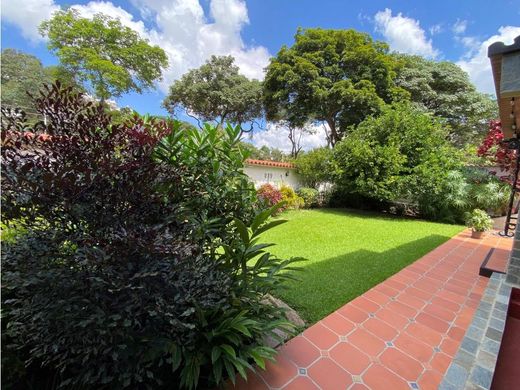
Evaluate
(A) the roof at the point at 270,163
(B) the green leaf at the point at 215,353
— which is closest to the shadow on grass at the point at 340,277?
(B) the green leaf at the point at 215,353

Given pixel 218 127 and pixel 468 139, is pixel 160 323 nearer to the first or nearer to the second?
pixel 218 127

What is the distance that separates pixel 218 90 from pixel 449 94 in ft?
54.0

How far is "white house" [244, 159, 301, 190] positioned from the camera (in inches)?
406

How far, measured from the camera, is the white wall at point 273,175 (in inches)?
408

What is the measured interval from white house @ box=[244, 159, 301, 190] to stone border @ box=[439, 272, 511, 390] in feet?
27.8

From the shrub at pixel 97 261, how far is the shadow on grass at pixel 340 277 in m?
0.98

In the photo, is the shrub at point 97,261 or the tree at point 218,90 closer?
the shrub at point 97,261

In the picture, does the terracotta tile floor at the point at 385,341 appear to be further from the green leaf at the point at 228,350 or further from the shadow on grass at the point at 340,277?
the green leaf at the point at 228,350

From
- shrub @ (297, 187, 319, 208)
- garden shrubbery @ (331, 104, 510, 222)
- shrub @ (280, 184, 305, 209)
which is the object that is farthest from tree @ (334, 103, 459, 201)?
shrub @ (280, 184, 305, 209)

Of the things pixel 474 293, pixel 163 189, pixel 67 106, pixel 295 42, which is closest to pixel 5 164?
pixel 67 106

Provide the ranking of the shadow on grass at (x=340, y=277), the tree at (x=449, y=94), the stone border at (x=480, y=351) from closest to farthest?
the stone border at (x=480, y=351) < the shadow on grass at (x=340, y=277) < the tree at (x=449, y=94)

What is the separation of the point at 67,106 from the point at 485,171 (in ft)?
37.6

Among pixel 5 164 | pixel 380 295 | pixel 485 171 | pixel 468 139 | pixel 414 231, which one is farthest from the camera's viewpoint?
pixel 468 139

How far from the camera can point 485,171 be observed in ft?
27.0
